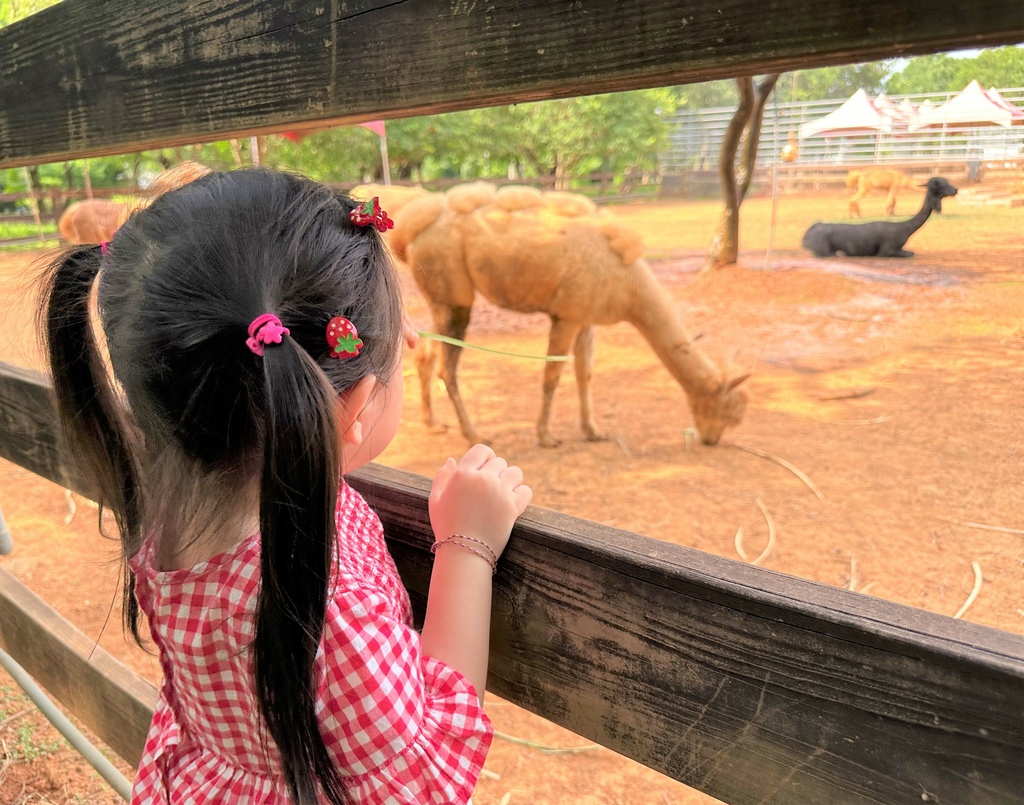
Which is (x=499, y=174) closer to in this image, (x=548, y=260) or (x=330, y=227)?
(x=548, y=260)

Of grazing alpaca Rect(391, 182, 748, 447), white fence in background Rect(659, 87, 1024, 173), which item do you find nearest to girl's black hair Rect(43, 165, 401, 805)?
white fence in background Rect(659, 87, 1024, 173)

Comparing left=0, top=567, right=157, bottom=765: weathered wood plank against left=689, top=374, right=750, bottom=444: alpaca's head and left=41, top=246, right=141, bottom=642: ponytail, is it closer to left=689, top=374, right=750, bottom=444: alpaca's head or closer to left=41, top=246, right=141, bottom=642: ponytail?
left=41, top=246, right=141, bottom=642: ponytail

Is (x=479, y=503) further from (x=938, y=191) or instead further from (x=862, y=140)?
(x=862, y=140)

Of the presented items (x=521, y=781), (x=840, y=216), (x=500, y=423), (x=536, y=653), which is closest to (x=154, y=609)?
(x=536, y=653)

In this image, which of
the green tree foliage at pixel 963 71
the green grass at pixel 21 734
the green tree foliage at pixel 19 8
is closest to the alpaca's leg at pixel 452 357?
the green tree foliage at pixel 19 8

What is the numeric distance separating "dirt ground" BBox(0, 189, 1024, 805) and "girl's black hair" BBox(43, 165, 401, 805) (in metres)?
0.29

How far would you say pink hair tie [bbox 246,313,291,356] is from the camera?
51 centimetres

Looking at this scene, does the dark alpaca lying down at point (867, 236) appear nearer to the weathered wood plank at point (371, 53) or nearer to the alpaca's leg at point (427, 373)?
the alpaca's leg at point (427, 373)

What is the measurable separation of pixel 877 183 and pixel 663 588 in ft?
25.1

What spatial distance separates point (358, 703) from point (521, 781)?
168 centimetres

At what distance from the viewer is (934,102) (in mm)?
3939

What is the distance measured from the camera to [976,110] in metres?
3.26

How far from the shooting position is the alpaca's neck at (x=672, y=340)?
4.66m

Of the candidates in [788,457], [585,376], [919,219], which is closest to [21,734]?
[585,376]
